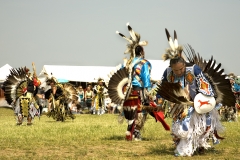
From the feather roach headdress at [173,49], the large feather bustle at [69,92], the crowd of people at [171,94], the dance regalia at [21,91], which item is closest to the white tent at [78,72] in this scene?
the large feather bustle at [69,92]

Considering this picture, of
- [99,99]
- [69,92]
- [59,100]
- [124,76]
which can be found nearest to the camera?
[124,76]

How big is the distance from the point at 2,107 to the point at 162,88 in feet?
63.7

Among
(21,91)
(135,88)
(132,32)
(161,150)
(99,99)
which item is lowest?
(161,150)

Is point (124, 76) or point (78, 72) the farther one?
point (78, 72)

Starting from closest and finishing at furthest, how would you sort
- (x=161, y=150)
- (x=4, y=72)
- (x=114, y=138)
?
1. (x=161, y=150)
2. (x=114, y=138)
3. (x=4, y=72)

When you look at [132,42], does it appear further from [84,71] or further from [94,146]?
[84,71]

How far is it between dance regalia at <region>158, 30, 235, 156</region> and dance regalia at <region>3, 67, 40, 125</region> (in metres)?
6.61

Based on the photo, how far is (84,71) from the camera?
2514 cm

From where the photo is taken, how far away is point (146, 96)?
7.91m

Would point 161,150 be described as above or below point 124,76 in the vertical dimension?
below

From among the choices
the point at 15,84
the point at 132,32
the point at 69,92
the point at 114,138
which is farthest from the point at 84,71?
the point at 132,32

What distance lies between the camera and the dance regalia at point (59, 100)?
1395cm

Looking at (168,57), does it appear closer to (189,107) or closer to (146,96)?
(189,107)

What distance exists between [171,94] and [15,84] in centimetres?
704
